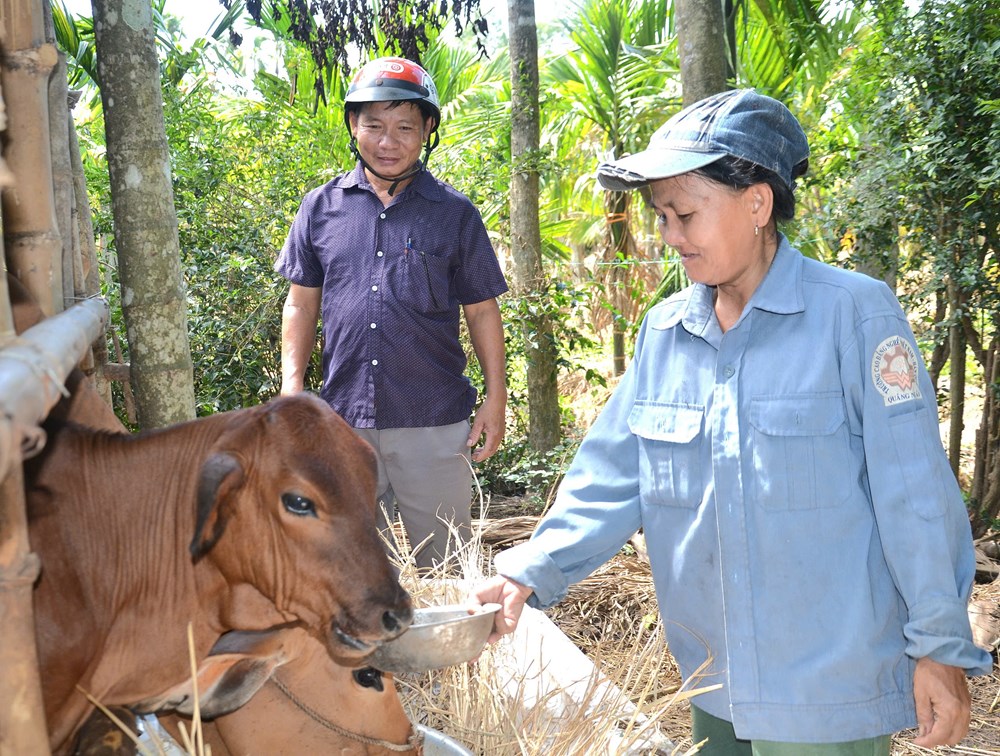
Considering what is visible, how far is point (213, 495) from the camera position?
187cm

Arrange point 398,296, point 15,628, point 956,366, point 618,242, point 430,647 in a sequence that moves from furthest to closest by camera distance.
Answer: point 618,242 < point 956,366 < point 398,296 < point 430,647 < point 15,628

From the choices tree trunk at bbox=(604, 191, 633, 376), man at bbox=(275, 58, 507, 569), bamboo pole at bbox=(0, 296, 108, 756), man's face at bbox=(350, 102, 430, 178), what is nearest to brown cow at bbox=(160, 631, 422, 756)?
bamboo pole at bbox=(0, 296, 108, 756)

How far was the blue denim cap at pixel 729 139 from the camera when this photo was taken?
229 cm

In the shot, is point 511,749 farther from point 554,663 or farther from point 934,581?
point 934,581

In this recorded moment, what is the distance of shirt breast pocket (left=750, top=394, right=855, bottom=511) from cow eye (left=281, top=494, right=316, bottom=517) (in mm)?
1039

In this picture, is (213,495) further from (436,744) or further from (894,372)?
(894,372)

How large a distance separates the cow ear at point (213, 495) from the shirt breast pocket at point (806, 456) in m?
1.19

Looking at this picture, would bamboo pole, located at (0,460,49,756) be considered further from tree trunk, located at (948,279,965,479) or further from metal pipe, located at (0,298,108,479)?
tree trunk, located at (948,279,965,479)

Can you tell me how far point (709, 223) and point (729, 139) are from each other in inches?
7.8

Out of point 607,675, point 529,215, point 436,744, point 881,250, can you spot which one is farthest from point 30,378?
point 529,215

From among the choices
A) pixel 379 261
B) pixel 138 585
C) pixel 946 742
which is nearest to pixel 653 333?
pixel 946 742

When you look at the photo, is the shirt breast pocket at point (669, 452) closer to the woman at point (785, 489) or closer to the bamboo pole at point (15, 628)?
the woman at point (785, 489)

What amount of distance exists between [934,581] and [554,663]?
1.78 metres

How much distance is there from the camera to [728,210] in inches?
92.6
